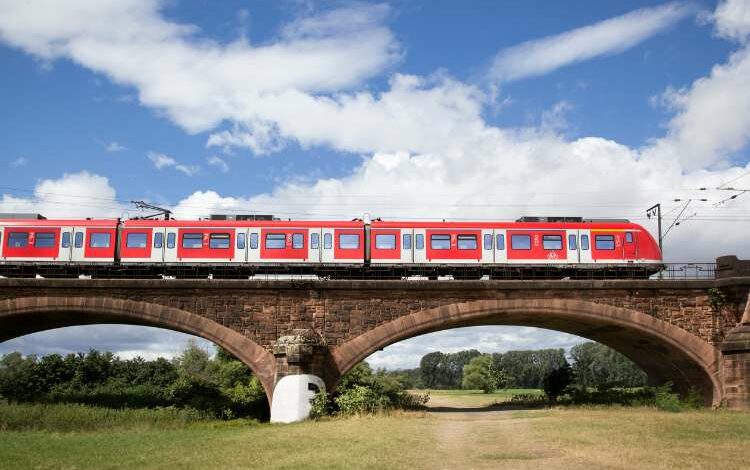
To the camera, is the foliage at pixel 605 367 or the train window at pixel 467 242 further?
the foliage at pixel 605 367

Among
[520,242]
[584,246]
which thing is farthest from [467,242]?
[584,246]

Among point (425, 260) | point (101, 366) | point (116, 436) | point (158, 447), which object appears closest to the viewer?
point (158, 447)

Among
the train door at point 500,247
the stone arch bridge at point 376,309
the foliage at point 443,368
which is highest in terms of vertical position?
the train door at point 500,247

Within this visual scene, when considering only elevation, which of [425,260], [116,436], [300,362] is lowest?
[116,436]

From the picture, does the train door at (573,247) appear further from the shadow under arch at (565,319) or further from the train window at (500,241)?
the train window at (500,241)

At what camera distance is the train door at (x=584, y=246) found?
95.9 ft

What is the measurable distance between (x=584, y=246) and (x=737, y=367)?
304 inches

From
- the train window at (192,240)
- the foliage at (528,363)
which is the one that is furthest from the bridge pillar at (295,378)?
the foliage at (528,363)

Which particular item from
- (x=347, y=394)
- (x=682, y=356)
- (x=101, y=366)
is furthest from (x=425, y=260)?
(x=101, y=366)

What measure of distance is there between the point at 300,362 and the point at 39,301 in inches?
435

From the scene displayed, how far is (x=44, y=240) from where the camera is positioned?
2889cm

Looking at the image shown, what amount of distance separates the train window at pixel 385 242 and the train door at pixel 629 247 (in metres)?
10.5

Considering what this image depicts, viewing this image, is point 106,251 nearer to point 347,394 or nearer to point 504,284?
point 347,394

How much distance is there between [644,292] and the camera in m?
27.1
